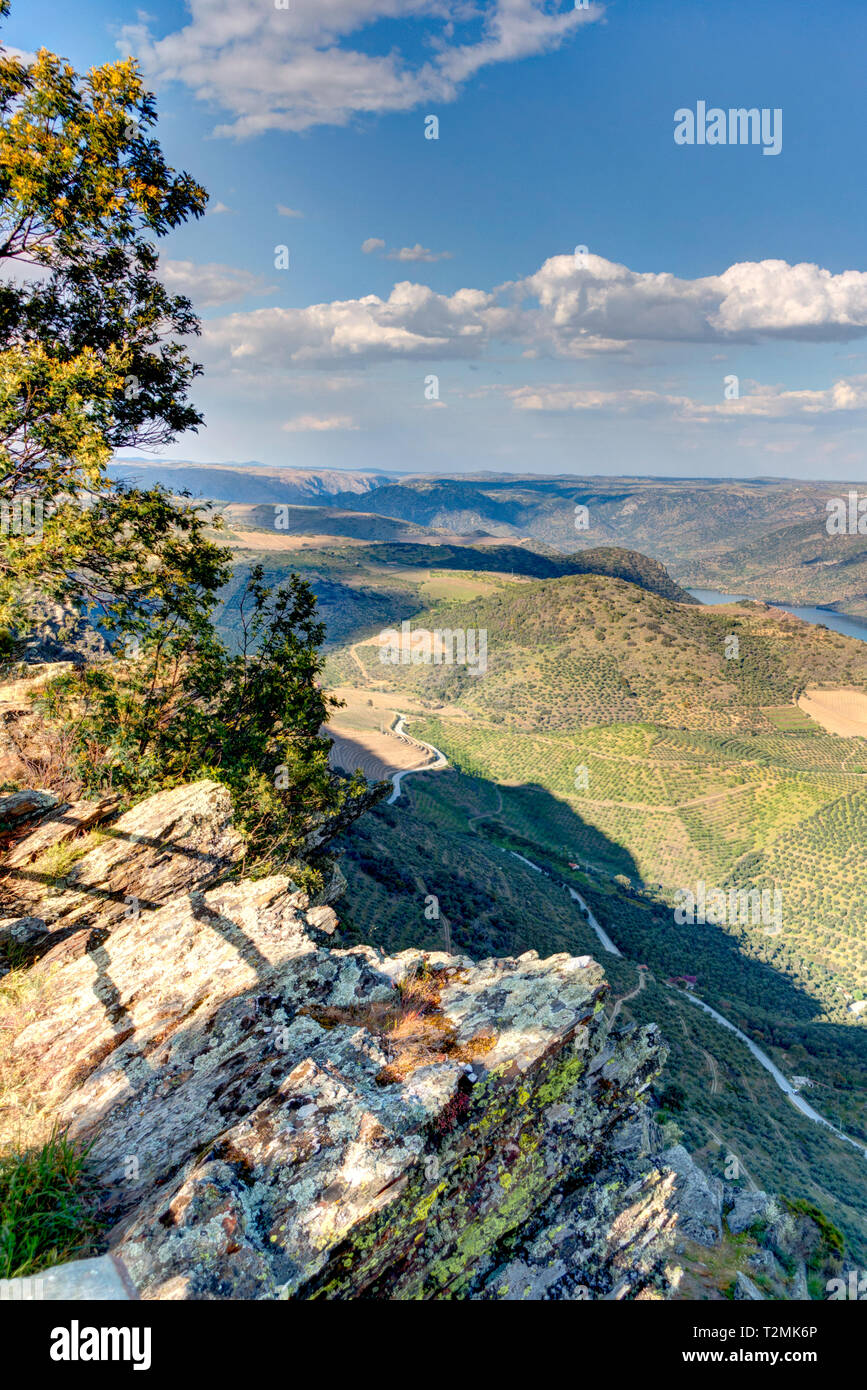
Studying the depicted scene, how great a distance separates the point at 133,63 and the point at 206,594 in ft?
35.6

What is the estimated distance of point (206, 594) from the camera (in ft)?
51.7

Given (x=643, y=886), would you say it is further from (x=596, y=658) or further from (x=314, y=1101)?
(x=314, y=1101)

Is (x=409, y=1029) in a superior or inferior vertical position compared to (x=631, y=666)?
superior

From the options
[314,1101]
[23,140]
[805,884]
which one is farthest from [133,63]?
[805,884]

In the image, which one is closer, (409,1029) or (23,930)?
(409,1029)

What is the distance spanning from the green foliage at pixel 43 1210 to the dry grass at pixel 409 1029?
3073 millimetres

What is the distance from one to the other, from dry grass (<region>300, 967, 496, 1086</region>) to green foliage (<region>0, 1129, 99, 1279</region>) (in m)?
3.07

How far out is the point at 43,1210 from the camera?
Answer: 5137 millimetres

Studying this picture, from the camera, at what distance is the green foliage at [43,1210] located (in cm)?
452

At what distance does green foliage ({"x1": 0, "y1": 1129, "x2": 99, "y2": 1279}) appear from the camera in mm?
4520

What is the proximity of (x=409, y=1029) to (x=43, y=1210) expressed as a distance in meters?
4.41

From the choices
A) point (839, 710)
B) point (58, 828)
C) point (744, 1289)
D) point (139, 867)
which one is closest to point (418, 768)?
point (744, 1289)

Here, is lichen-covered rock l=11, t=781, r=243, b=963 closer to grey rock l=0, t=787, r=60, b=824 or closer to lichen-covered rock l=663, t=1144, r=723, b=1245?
grey rock l=0, t=787, r=60, b=824

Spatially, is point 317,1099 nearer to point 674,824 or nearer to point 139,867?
point 139,867
